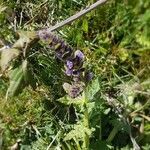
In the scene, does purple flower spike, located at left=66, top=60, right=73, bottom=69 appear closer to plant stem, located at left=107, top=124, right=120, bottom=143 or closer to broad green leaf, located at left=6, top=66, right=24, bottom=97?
broad green leaf, located at left=6, top=66, right=24, bottom=97

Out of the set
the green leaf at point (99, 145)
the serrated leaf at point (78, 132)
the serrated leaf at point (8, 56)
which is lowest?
the green leaf at point (99, 145)

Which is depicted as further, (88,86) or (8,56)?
(88,86)

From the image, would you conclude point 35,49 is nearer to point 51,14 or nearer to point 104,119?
point 51,14

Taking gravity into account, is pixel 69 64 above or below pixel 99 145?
above

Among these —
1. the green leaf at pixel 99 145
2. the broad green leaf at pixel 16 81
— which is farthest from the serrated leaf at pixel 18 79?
the green leaf at pixel 99 145

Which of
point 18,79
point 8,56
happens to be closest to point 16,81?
point 18,79

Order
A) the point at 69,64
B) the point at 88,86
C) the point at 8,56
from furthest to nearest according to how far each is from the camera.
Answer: the point at 88,86
the point at 8,56
the point at 69,64

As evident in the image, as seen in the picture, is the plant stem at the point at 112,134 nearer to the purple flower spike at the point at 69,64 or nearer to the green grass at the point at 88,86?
the green grass at the point at 88,86

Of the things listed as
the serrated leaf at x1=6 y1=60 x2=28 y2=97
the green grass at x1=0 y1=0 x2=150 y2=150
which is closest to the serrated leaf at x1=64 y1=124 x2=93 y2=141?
the green grass at x1=0 y1=0 x2=150 y2=150

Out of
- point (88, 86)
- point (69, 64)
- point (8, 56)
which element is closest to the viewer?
point (69, 64)

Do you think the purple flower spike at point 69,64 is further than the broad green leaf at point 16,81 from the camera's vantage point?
No

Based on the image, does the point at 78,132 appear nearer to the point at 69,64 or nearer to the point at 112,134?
the point at 112,134
